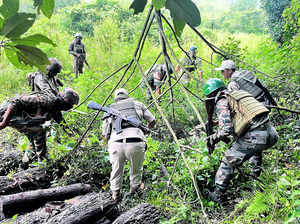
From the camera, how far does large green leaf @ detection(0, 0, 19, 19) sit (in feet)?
1.99

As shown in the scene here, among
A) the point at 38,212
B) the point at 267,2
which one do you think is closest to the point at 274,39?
the point at 267,2

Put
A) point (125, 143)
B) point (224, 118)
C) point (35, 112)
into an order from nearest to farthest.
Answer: point (224, 118) → point (125, 143) → point (35, 112)

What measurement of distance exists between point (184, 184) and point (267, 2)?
25.4ft

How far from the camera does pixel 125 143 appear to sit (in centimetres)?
295

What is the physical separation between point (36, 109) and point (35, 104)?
122 mm

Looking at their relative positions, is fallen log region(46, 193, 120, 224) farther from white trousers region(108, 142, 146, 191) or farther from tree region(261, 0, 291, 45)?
tree region(261, 0, 291, 45)

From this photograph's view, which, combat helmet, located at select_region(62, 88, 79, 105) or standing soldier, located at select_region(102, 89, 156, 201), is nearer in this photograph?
standing soldier, located at select_region(102, 89, 156, 201)

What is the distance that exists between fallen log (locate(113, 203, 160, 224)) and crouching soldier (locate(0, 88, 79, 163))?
1802 mm

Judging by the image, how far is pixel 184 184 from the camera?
3.29 metres

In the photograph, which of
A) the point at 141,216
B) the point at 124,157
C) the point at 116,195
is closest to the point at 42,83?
the point at 124,157

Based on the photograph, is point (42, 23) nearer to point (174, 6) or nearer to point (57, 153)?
point (57, 153)

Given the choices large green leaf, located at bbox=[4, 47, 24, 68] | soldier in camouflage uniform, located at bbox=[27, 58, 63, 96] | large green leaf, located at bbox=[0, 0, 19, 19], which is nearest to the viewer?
large green leaf, located at bbox=[0, 0, 19, 19]

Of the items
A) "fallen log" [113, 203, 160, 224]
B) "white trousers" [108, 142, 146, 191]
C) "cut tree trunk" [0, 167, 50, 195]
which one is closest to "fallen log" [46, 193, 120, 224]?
"white trousers" [108, 142, 146, 191]

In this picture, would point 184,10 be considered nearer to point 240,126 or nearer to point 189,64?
point 189,64
